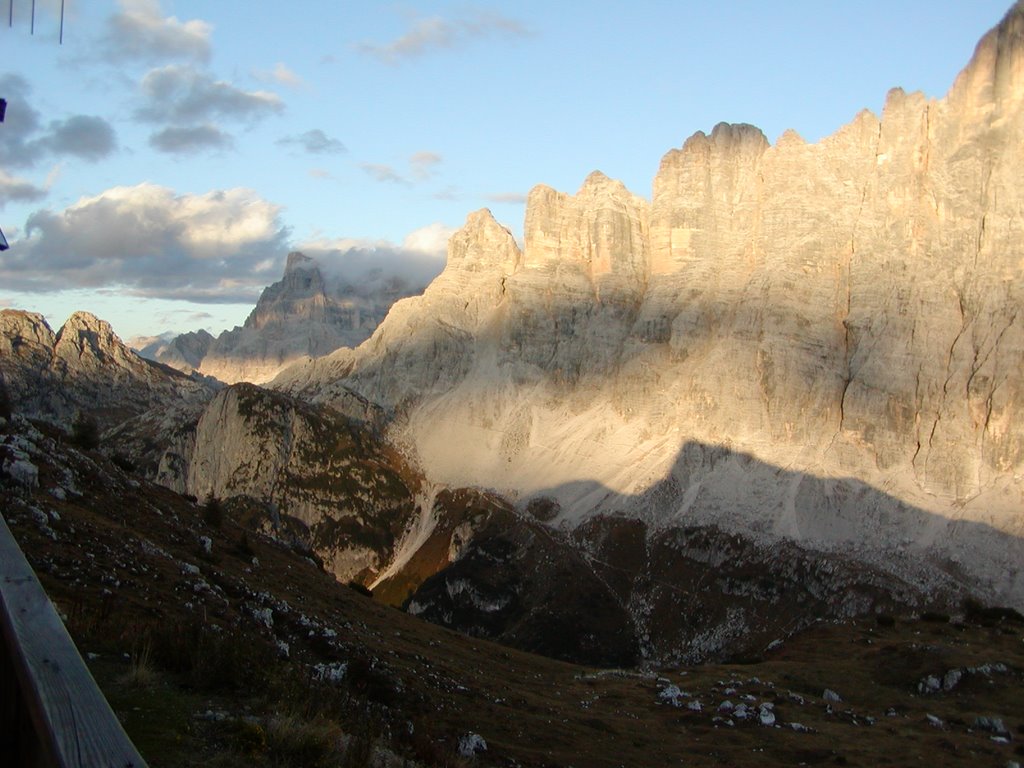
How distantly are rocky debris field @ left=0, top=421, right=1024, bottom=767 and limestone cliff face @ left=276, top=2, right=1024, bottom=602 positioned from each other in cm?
6253

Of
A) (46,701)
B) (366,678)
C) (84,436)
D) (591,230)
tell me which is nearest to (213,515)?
(84,436)

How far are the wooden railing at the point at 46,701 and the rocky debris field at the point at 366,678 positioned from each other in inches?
153

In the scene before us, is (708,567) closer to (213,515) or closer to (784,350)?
(784,350)

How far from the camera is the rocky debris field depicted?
10516 millimetres

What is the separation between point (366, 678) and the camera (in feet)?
87.6

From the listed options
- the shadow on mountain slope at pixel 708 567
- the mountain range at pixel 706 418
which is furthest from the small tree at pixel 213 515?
the mountain range at pixel 706 418

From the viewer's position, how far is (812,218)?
15050cm

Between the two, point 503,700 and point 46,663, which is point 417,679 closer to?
point 503,700

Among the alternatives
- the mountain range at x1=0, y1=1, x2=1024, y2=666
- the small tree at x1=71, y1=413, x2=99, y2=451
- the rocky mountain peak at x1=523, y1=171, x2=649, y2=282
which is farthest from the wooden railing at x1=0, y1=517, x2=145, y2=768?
the rocky mountain peak at x1=523, y1=171, x2=649, y2=282

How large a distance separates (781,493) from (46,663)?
133 meters

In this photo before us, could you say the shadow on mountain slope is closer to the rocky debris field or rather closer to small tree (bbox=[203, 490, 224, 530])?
the rocky debris field

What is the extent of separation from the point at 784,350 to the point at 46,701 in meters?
146

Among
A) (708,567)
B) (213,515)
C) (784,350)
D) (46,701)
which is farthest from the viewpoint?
(784,350)

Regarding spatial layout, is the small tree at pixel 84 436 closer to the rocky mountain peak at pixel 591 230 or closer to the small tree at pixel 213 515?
the small tree at pixel 213 515
